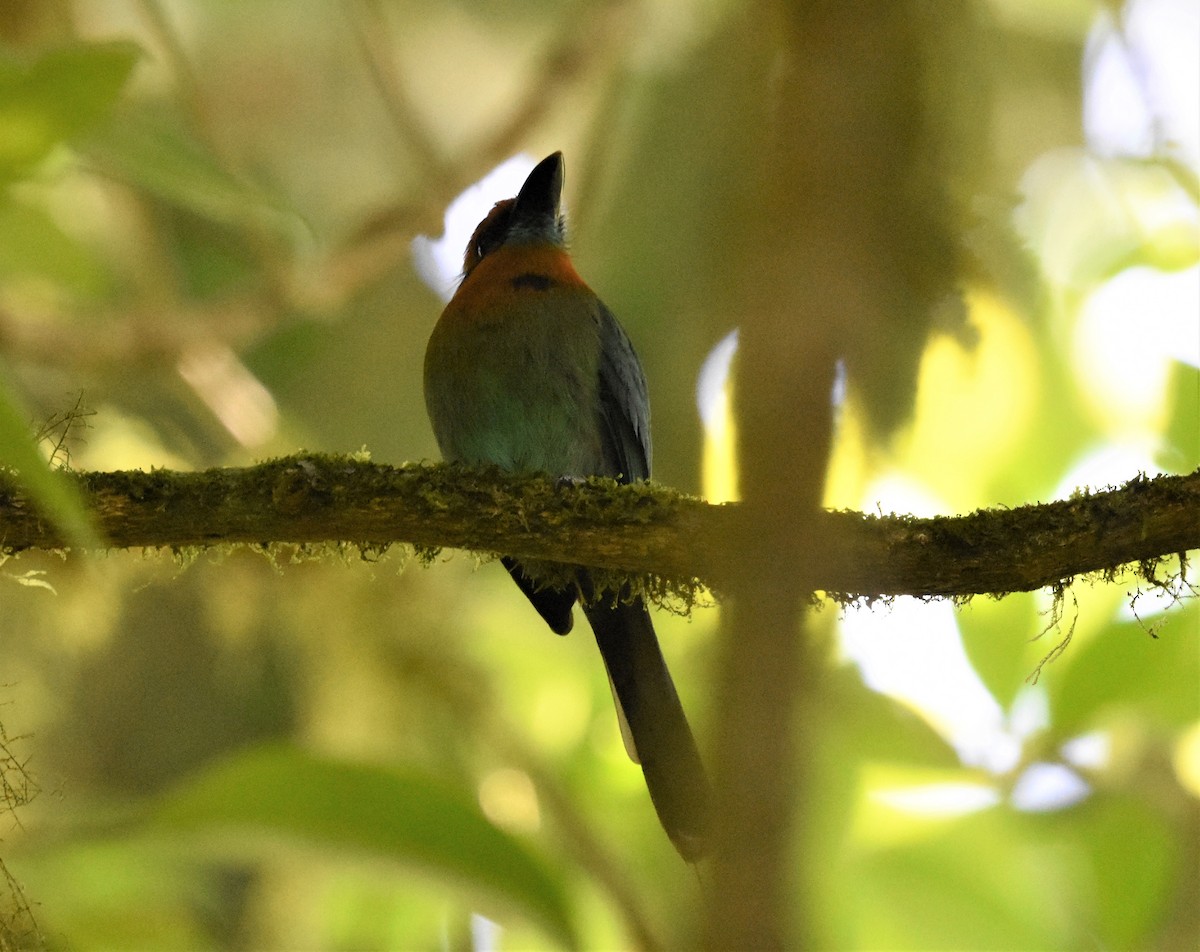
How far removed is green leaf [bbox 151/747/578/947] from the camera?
1.46 metres

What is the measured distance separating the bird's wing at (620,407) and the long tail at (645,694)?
44cm

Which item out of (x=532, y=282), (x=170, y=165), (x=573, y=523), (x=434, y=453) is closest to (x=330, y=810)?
(x=170, y=165)

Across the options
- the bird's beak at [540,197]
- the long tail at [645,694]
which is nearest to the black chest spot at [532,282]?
the bird's beak at [540,197]

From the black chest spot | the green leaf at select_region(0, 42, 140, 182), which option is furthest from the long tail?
the green leaf at select_region(0, 42, 140, 182)

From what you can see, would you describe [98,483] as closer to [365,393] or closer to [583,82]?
[583,82]

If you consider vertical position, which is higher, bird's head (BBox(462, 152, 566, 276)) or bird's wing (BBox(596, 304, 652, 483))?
bird's head (BBox(462, 152, 566, 276))

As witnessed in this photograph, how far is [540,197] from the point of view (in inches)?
166

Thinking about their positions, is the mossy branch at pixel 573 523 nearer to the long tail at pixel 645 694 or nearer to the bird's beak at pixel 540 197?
the long tail at pixel 645 694

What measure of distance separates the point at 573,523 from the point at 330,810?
1081 millimetres

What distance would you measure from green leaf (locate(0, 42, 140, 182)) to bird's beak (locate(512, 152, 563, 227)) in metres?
2.99

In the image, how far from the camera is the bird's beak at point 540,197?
4.23m

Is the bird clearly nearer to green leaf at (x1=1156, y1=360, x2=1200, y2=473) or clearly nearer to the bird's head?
the bird's head

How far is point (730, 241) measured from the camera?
111cm

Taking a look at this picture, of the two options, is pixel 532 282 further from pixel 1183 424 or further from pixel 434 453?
pixel 1183 424
